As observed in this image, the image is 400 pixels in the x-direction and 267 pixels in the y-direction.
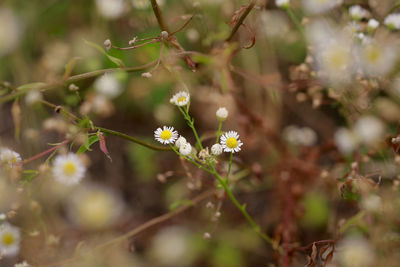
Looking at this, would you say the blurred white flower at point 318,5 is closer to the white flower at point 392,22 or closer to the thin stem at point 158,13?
the white flower at point 392,22

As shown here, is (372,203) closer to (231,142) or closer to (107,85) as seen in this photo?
(231,142)

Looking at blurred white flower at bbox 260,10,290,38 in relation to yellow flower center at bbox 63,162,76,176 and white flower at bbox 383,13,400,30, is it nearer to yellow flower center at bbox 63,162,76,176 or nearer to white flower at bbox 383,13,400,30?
white flower at bbox 383,13,400,30

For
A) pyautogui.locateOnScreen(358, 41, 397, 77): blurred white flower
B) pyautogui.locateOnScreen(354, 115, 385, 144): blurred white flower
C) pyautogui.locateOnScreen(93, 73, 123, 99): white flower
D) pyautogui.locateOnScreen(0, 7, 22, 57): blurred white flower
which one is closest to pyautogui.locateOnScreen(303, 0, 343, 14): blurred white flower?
pyautogui.locateOnScreen(358, 41, 397, 77): blurred white flower

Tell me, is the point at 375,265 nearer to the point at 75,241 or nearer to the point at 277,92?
the point at 277,92

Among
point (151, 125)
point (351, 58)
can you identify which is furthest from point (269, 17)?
point (151, 125)

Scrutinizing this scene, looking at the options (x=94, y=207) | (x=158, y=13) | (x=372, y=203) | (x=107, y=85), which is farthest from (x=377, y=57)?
(x=94, y=207)
